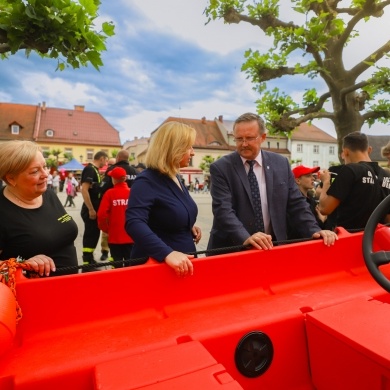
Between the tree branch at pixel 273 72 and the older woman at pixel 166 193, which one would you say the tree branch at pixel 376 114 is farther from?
the older woman at pixel 166 193

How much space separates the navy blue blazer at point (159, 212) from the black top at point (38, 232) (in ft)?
1.54

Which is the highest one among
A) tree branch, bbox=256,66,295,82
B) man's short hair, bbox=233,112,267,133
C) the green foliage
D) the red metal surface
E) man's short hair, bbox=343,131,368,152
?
the green foliage

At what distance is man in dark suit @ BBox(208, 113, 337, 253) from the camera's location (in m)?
2.67

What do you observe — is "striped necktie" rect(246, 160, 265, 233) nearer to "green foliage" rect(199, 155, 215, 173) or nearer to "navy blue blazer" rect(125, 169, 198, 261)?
"navy blue blazer" rect(125, 169, 198, 261)

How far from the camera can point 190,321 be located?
173 cm

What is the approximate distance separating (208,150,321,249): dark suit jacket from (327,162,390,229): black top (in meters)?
0.53

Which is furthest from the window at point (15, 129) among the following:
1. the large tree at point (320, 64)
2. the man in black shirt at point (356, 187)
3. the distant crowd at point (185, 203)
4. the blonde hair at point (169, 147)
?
the man in black shirt at point (356, 187)

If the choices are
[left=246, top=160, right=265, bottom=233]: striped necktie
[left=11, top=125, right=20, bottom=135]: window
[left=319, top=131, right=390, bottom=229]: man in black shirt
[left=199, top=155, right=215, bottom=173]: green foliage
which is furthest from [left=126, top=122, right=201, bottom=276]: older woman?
[left=11, top=125, right=20, bottom=135]: window

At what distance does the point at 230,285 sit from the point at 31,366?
3.84ft

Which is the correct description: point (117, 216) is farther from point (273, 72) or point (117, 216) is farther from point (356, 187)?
point (273, 72)

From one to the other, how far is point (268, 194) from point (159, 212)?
101cm

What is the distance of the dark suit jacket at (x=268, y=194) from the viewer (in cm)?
265

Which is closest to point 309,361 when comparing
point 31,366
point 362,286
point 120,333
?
point 362,286

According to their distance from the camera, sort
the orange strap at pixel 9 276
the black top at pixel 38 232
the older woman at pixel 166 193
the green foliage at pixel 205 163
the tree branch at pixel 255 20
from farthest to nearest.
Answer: the green foliage at pixel 205 163
the tree branch at pixel 255 20
the older woman at pixel 166 193
the black top at pixel 38 232
the orange strap at pixel 9 276
